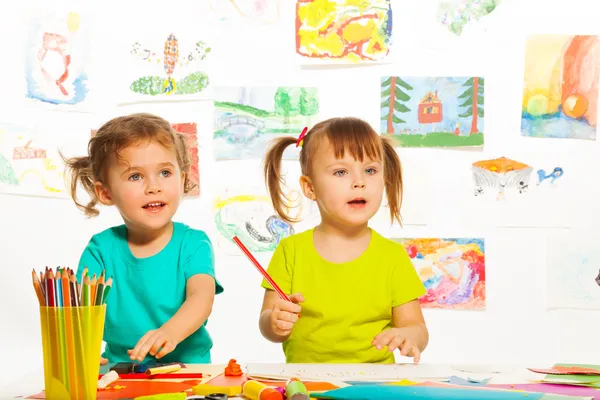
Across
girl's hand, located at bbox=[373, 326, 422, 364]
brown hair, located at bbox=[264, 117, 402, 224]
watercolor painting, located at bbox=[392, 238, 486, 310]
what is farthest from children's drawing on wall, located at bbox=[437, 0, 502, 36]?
girl's hand, located at bbox=[373, 326, 422, 364]

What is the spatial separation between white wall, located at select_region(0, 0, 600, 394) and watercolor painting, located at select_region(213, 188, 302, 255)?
3 cm

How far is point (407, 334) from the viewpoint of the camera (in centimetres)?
114

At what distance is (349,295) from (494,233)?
1.04 metres

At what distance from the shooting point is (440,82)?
7.14 ft

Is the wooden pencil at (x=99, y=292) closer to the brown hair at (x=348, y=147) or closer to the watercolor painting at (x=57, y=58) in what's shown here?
the brown hair at (x=348, y=147)

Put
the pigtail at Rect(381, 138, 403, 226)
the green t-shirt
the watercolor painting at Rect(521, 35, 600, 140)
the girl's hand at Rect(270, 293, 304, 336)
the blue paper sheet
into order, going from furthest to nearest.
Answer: the watercolor painting at Rect(521, 35, 600, 140)
the pigtail at Rect(381, 138, 403, 226)
the green t-shirt
the girl's hand at Rect(270, 293, 304, 336)
the blue paper sheet

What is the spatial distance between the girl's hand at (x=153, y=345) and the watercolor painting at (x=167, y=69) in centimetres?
126

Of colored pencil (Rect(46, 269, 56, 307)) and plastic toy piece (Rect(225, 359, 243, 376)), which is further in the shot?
plastic toy piece (Rect(225, 359, 243, 376))

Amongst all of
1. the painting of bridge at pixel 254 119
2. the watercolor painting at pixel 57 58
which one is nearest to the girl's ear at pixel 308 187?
the painting of bridge at pixel 254 119

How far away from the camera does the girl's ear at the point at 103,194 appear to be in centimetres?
132

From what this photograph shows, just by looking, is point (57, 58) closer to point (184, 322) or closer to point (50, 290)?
point (184, 322)

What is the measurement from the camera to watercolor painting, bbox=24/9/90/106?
2.27 metres

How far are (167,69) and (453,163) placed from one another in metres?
0.84

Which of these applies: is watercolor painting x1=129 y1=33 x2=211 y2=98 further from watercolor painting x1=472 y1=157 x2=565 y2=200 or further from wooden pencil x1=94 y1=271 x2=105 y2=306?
wooden pencil x1=94 y1=271 x2=105 y2=306
